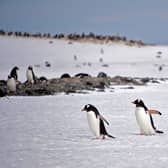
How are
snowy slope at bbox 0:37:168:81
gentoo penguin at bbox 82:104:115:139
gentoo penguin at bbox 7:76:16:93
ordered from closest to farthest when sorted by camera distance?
gentoo penguin at bbox 82:104:115:139, gentoo penguin at bbox 7:76:16:93, snowy slope at bbox 0:37:168:81

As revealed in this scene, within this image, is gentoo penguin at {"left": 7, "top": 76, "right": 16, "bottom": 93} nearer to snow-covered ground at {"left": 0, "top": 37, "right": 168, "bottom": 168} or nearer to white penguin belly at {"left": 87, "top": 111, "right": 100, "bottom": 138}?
snow-covered ground at {"left": 0, "top": 37, "right": 168, "bottom": 168}

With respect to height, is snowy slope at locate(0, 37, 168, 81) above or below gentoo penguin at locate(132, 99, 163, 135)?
above

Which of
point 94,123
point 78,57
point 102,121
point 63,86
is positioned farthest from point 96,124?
point 78,57

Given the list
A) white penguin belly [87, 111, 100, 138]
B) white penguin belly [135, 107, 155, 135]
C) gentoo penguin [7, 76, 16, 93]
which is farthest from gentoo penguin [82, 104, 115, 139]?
gentoo penguin [7, 76, 16, 93]

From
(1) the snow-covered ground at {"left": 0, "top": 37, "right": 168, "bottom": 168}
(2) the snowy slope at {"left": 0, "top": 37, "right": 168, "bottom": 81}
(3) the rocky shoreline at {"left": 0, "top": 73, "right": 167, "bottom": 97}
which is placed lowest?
(1) the snow-covered ground at {"left": 0, "top": 37, "right": 168, "bottom": 168}

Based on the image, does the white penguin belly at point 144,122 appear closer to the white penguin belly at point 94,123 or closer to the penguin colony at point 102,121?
the penguin colony at point 102,121

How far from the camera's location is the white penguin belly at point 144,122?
902cm

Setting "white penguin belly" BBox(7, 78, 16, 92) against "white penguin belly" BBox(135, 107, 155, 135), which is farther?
"white penguin belly" BBox(7, 78, 16, 92)

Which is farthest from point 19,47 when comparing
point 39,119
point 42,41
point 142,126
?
point 142,126

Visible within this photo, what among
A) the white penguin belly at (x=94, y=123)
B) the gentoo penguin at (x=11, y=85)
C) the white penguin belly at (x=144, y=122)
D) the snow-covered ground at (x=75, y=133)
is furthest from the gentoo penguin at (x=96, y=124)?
the gentoo penguin at (x=11, y=85)

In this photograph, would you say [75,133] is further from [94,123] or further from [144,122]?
[144,122]

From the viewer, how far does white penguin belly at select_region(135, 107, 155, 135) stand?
9.02m

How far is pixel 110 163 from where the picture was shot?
257 inches

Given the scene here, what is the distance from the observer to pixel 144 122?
9.02 meters
